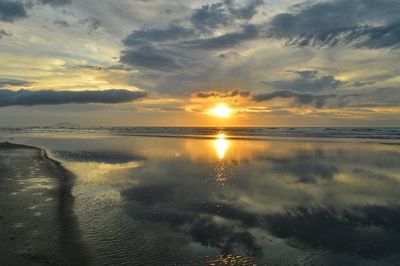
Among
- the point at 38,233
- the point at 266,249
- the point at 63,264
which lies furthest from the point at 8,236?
the point at 266,249

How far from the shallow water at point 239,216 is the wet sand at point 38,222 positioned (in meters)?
0.52

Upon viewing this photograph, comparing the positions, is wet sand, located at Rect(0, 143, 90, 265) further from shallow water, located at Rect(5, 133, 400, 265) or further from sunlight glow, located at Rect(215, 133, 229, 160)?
sunlight glow, located at Rect(215, 133, 229, 160)

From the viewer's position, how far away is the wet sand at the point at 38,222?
802 cm

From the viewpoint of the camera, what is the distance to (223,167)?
2277 centimetres

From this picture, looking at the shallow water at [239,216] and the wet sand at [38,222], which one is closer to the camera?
the wet sand at [38,222]

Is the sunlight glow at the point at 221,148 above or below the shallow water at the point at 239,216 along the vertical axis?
above

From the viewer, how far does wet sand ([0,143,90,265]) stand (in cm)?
802

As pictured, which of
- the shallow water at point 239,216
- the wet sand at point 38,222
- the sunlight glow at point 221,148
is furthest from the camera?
the sunlight glow at point 221,148

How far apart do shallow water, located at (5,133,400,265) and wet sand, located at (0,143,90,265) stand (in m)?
0.52

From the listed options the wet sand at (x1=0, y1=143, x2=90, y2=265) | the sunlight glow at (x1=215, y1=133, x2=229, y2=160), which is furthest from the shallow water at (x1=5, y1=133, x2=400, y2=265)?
the sunlight glow at (x1=215, y1=133, x2=229, y2=160)

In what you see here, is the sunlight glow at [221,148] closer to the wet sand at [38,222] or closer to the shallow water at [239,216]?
the shallow water at [239,216]

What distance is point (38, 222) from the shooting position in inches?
416

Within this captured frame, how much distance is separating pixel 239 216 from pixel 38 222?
22.0 ft

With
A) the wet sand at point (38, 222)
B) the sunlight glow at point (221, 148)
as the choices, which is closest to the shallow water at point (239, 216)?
the wet sand at point (38, 222)
